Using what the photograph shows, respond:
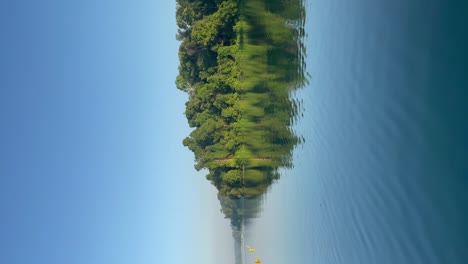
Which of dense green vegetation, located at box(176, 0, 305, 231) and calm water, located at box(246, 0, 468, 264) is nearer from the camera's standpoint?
calm water, located at box(246, 0, 468, 264)

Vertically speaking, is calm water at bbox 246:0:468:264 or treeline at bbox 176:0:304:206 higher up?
treeline at bbox 176:0:304:206

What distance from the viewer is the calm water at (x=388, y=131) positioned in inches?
298

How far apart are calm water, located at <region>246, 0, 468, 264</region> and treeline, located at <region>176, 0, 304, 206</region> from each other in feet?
15.3

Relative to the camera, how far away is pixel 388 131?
10156 millimetres

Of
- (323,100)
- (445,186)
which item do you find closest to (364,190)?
(445,186)

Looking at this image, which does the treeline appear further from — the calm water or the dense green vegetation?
the calm water

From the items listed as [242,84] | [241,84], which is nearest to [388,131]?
[242,84]

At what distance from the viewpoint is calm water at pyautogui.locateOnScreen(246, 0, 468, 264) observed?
7.57 m

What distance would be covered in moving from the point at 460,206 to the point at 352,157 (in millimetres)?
6053

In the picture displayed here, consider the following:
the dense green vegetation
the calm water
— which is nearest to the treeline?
the dense green vegetation

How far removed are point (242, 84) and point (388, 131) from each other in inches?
881

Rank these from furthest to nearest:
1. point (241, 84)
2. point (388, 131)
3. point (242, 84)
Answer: point (241, 84) < point (242, 84) < point (388, 131)

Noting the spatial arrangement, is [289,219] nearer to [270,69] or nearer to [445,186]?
[270,69]

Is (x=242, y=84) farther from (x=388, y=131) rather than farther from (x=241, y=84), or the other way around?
(x=388, y=131)
